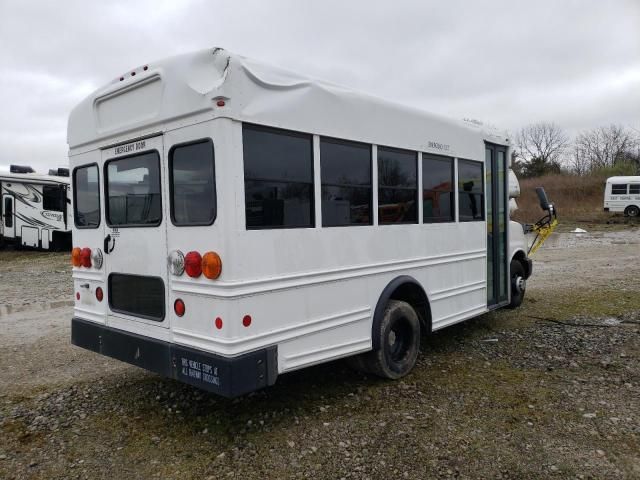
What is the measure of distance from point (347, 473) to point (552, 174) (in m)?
52.9

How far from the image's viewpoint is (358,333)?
14.4ft

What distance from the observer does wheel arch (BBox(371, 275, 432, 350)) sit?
14.9 feet

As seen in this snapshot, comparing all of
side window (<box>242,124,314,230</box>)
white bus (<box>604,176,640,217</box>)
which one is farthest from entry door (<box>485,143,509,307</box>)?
white bus (<box>604,176,640,217</box>)

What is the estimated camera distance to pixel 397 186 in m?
4.83

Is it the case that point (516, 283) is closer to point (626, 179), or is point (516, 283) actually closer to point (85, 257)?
point (85, 257)

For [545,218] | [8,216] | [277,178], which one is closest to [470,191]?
[545,218]

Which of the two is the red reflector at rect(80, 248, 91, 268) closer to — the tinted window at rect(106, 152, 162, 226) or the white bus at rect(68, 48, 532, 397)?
the white bus at rect(68, 48, 532, 397)

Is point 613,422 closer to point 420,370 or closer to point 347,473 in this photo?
point 420,370

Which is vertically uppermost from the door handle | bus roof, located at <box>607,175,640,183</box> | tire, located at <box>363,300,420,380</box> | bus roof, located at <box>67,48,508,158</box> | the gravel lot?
bus roof, located at <box>607,175,640,183</box>

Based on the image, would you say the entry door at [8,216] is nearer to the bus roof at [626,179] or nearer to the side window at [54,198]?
the side window at [54,198]

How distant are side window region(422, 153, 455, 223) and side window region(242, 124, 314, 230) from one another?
165 centimetres

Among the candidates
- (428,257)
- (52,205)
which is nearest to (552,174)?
(52,205)

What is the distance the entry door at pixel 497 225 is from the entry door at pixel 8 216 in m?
17.2

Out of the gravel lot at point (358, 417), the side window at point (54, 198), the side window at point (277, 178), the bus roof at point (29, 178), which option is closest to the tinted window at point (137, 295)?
the gravel lot at point (358, 417)
